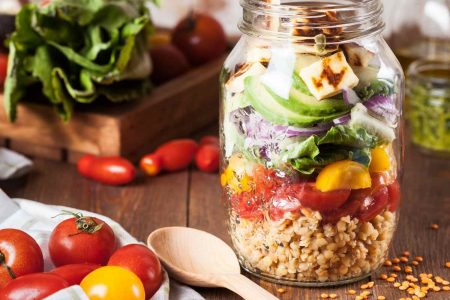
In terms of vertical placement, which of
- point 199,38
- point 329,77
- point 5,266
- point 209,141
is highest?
point 329,77

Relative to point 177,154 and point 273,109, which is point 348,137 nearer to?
point 273,109

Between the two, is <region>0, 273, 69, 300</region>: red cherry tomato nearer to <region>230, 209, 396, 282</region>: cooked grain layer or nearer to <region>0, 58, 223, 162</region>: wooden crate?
<region>230, 209, 396, 282</region>: cooked grain layer

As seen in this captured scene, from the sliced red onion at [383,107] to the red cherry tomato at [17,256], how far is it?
58cm

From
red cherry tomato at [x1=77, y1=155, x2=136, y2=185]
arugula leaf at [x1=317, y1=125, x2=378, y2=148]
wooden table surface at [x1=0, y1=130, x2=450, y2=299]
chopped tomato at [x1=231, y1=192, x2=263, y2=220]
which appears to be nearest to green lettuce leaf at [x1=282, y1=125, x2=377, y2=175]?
arugula leaf at [x1=317, y1=125, x2=378, y2=148]

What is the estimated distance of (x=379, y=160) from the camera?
1.43 metres

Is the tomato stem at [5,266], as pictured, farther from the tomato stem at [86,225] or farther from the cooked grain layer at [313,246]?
the cooked grain layer at [313,246]

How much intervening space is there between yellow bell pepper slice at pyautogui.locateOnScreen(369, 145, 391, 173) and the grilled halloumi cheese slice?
0.13 metres

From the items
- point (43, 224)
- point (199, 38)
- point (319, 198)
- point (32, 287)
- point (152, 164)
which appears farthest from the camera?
point (199, 38)

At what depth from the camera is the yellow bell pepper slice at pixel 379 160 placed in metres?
1.42

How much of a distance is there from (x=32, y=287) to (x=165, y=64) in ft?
3.78

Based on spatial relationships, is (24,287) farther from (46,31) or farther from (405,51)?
(405,51)

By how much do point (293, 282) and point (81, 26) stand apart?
0.89m

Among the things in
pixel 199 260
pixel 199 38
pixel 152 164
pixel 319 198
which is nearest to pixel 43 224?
pixel 199 260

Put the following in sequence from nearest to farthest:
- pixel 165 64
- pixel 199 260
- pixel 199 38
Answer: pixel 199 260, pixel 165 64, pixel 199 38
